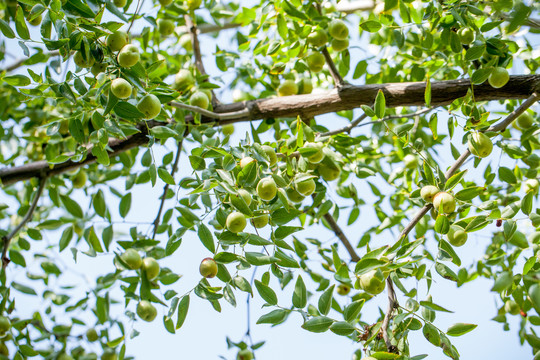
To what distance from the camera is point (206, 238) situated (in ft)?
4.47

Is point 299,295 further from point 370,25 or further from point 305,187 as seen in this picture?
point 370,25

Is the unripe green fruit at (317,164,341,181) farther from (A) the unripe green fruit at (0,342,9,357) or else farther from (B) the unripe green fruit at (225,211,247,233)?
(A) the unripe green fruit at (0,342,9,357)

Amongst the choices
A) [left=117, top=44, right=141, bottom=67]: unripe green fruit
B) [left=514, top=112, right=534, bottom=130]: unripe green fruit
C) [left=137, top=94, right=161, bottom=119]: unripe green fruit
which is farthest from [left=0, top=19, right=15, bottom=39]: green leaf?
[left=514, top=112, right=534, bottom=130]: unripe green fruit

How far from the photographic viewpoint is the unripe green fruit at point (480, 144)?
1.36 metres

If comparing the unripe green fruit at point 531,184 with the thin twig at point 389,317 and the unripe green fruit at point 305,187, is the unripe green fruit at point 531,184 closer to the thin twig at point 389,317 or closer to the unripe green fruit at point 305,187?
the thin twig at point 389,317

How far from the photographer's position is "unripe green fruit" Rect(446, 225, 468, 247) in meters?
1.28

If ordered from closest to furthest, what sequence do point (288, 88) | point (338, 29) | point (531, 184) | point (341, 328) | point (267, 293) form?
point (341, 328) → point (267, 293) → point (338, 29) → point (531, 184) → point (288, 88)

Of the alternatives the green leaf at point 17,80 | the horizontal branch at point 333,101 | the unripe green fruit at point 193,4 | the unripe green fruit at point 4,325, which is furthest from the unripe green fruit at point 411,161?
the unripe green fruit at point 4,325

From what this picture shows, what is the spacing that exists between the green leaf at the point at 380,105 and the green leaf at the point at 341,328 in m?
0.65

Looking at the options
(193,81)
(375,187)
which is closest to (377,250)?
(375,187)

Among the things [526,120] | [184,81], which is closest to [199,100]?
[184,81]

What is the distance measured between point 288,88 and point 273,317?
3.78ft

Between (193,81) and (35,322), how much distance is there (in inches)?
50.7

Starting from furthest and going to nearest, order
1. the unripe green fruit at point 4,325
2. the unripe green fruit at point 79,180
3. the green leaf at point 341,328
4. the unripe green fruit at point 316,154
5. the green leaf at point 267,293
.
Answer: the unripe green fruit at point 79,180, the unripe green fruit at point 4,325, the unripe green fruit at point 316,154, the green leaf at point 267,293, the green leaf at point 341,328
